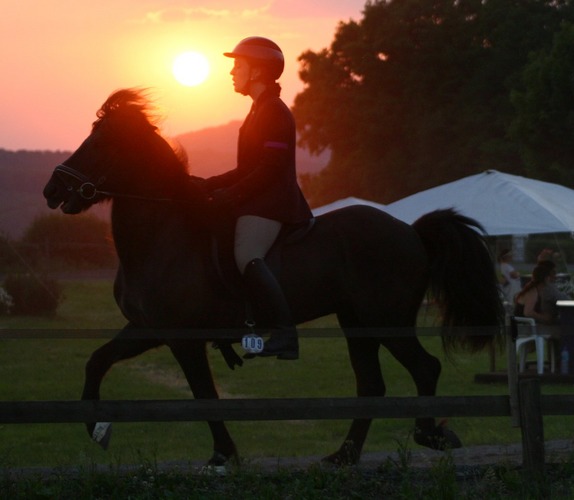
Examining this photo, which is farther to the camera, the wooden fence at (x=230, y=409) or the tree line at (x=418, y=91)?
the tree line at (x=418, y=91)

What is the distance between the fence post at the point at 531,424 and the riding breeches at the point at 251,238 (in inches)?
73.4

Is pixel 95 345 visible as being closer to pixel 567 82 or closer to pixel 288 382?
pixel 288 382

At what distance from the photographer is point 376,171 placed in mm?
55656

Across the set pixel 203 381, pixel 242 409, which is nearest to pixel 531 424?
pixel 242 409

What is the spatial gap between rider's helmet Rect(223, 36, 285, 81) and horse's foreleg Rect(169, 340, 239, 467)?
1.82 m

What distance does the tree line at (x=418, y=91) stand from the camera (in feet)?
173

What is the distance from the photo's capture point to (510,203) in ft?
62.2

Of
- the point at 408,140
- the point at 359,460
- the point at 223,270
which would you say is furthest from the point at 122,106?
the point at 408,140

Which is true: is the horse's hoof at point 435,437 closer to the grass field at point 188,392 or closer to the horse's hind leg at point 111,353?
the grass field at point 188,392

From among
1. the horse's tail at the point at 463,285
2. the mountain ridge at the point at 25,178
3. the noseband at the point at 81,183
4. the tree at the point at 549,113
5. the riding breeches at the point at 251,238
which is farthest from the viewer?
the mountain ridge at the point at 25,178

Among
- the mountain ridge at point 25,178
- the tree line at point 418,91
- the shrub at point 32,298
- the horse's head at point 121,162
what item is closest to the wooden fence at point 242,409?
the horse's head at point 121,162

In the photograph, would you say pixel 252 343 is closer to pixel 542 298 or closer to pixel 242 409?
pixel 242 409

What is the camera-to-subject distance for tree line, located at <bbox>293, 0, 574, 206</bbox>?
2076 inches

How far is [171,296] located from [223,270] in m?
0.37
